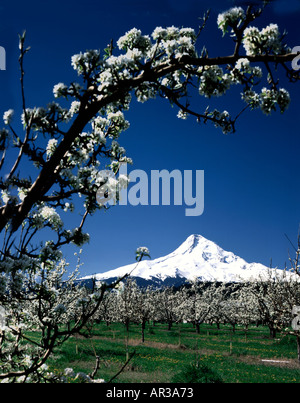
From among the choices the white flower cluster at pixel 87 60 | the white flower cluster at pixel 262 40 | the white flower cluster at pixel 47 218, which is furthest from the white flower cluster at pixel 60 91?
the white flower cluster at pixel 262 40

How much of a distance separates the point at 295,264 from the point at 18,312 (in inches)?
389

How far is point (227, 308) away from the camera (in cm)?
6931

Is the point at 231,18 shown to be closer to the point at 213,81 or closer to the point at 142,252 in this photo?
the point at 213,81

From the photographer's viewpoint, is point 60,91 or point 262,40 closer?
point 262,40

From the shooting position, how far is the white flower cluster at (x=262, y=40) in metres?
2.86

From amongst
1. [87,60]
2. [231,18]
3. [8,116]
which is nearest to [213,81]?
[231,18]

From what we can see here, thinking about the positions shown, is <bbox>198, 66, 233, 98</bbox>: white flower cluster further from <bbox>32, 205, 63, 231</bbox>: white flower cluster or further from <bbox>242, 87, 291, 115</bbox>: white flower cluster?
<bbox>32, 205, 63, 231</bbox>: white flower cluster

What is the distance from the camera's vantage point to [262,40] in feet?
9.59

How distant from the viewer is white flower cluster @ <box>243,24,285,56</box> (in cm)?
286

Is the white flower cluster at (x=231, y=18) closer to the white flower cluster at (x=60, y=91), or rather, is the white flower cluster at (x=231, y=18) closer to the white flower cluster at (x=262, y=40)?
the white flower cluster at (x=262, y=40)
